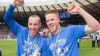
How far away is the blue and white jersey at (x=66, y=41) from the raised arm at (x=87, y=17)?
5.1 inches

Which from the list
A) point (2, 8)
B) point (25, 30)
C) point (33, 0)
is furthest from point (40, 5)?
point (25, 30)

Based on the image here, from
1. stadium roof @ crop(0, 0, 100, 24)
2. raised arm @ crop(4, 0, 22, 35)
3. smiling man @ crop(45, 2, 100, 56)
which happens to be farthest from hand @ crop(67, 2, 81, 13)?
stadium roof @ crop(0, 0, 100, 24)

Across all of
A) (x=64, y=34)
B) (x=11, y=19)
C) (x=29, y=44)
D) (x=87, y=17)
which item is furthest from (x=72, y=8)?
(x=11, y=19)

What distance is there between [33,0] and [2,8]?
6632 millimetres

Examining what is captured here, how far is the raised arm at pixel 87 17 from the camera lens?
3893 millimetres

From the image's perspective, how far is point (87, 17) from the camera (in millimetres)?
3986

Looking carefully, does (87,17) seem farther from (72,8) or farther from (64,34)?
(64,34)

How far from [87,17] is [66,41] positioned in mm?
500

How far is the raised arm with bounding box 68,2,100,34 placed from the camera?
389 centimetres

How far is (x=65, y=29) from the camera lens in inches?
168

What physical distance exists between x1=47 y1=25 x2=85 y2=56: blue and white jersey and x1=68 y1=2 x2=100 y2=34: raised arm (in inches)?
5.1

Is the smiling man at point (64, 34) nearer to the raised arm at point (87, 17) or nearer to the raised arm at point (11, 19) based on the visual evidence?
the raised arm at point (87, 17)

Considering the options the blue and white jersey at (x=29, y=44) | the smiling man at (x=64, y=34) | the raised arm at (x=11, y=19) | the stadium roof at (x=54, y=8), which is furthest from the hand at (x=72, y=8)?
the stadium roof at (x=54, y=8)

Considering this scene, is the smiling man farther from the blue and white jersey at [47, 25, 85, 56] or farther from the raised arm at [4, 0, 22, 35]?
the raised arm at [4, 0, 22, 35]
